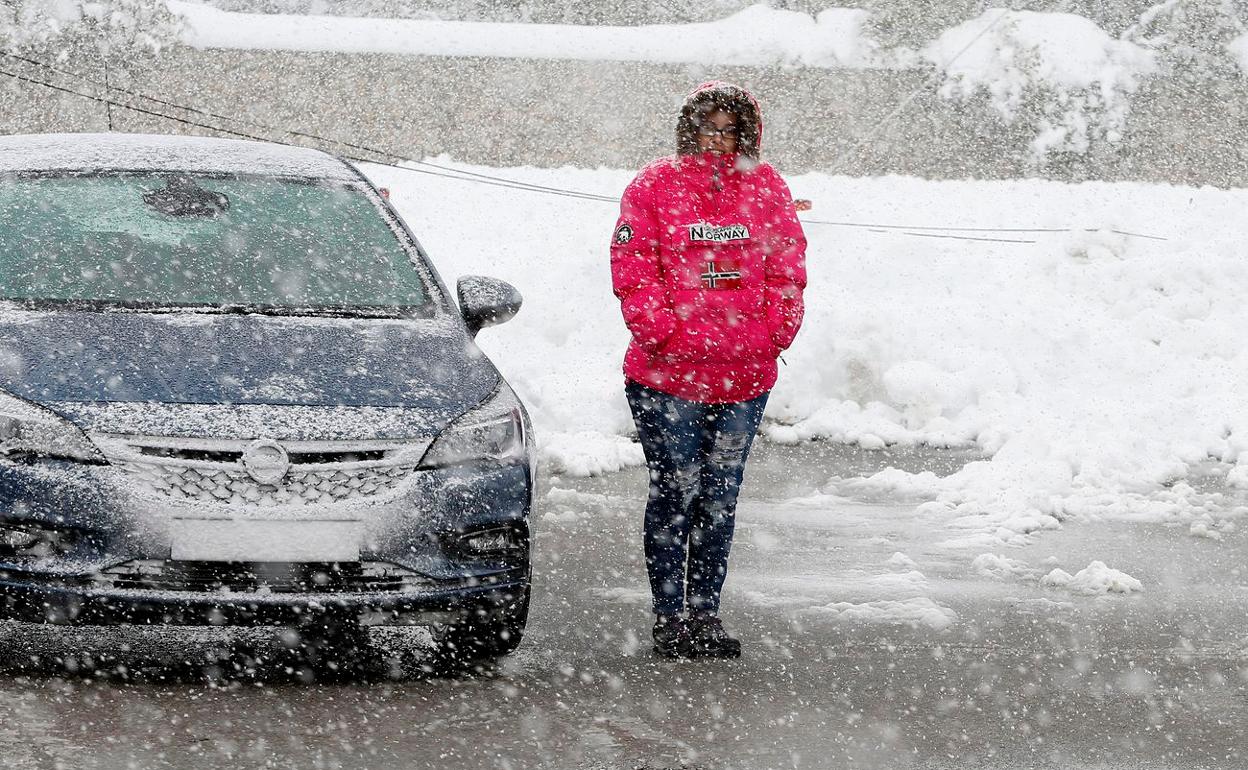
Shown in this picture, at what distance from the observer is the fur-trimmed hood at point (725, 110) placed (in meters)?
5.23

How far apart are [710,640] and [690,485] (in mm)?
472

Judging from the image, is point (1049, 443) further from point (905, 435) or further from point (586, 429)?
point (586, 429)

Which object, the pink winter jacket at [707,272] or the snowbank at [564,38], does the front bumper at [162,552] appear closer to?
the pink winter jacket at [707,272]

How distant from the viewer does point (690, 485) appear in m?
5.42

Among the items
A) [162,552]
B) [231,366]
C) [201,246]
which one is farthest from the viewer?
[201,246]

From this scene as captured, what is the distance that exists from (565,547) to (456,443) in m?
2.37

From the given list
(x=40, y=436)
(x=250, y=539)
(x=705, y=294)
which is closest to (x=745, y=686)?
(x=705, y=294)

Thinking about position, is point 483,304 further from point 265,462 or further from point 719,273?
point 265,462

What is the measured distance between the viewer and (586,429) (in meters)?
10.1

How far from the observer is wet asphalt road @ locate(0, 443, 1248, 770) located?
14.1ft

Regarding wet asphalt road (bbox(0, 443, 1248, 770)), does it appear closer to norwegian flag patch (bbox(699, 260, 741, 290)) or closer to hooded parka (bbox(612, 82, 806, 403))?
hooded parka (bbox(612, 82, 806, 403))

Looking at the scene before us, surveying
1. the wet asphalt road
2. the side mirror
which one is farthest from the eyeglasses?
the wet asphalt road

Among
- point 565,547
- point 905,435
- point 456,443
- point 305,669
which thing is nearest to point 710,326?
point 456,443

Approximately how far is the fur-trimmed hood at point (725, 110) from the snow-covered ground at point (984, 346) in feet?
9.25
